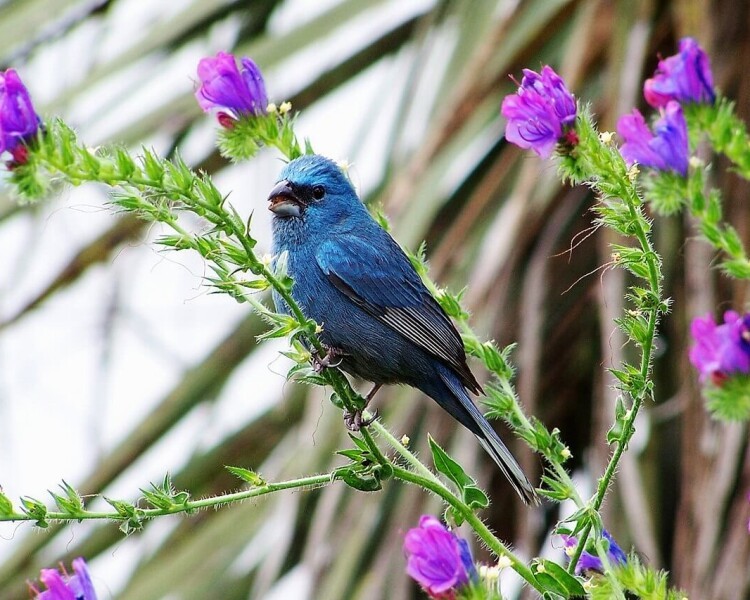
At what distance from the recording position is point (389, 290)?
3.35 metres

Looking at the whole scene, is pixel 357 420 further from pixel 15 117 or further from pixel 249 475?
pixel 15 117

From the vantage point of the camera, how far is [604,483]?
5.89 ft

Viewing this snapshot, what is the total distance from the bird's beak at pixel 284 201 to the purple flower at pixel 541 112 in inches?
59.0

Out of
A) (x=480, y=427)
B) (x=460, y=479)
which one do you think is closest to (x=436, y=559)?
(x=460, y=479)

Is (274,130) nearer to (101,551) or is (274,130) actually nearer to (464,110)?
(464,110)

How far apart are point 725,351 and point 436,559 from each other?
49 centimetres

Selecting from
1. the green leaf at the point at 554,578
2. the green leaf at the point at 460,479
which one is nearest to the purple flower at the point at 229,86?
the green leaf at the point at 460,479

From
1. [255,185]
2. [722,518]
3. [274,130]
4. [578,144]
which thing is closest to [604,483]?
[578,144]

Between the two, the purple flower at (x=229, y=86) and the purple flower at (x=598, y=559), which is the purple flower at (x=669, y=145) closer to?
the purple flower at (x=598, y=559)

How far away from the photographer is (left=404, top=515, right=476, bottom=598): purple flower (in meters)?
1.66

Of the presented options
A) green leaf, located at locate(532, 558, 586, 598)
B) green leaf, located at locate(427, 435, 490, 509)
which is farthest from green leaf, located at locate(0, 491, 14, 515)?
green leaf, located at locate(532, 558, 586, 598)

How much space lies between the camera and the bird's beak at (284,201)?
3375 mm

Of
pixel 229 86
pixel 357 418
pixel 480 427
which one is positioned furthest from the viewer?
pixel 480 427

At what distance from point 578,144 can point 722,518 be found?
1.41 metres
